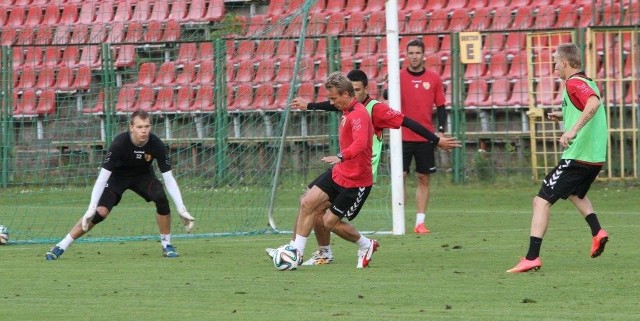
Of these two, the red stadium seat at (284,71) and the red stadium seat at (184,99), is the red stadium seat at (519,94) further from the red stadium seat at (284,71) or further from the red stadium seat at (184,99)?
the red stadium seat at (184,99)

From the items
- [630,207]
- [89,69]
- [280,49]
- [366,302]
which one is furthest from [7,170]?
[366,302]

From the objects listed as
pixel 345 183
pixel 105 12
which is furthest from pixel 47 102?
pixel 345 183

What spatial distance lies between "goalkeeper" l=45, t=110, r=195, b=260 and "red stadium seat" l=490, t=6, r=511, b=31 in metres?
10.9

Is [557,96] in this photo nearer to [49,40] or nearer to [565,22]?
[565,22]

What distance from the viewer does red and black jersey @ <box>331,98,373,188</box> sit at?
10.9 meters

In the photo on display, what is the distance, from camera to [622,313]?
311 inches

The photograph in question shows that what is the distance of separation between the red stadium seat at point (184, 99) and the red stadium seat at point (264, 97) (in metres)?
1.08

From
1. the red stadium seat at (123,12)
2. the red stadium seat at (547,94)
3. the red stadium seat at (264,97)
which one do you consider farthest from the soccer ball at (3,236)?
the red stadium seat at (547,94)

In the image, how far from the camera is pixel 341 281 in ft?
32.7

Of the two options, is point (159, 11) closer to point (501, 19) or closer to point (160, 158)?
point (501, 19)

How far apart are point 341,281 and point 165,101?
9.88m

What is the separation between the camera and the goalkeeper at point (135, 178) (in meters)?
12.4

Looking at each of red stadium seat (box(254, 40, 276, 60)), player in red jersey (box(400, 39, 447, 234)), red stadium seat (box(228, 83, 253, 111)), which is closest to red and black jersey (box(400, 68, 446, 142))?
player in red jersey (box(400, 39, 447, 234))

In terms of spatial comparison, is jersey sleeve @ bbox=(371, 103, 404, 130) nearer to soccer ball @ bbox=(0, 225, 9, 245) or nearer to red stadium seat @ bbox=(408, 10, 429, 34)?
soccer ball @ bbox=(0, 225, 9, 245)
